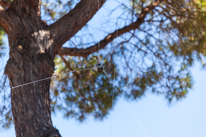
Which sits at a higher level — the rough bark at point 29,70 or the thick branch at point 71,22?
the thick branch at point 71,22

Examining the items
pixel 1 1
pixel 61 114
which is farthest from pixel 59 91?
pixel 1 1

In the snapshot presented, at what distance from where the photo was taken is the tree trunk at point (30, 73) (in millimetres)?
1307

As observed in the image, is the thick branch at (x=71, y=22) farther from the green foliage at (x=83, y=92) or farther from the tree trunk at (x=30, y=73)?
the green foliage at (x=83, y=92)

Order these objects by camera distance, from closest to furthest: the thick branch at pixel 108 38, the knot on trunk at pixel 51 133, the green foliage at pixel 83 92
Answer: the knot on trunk at pixel 51 133
the thick branch at pixel 108 38
the green foliage at pixel 83 92

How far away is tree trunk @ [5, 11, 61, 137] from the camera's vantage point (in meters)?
1.31

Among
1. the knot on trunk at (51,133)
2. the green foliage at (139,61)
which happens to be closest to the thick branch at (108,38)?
the green foliage at (139,61)

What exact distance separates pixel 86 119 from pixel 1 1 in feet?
4.38

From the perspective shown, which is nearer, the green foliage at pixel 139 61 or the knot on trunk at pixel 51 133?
the knot on trunk at pixel 51 133

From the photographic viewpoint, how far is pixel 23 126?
1.30 meters

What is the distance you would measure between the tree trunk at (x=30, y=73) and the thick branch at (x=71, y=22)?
0.19 feet

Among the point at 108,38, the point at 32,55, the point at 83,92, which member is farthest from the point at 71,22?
the point at 83,92

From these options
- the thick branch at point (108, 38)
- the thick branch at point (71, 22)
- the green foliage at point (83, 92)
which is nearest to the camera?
the thick branch at point (71, 22)

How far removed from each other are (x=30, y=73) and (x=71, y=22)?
443 mm

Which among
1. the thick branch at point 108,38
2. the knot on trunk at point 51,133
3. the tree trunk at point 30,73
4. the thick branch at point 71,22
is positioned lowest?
the knot on trunk at point 51,133
